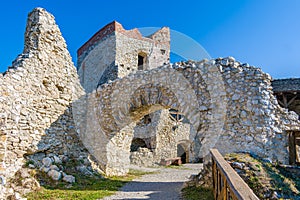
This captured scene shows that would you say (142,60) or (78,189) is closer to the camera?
(78,189)

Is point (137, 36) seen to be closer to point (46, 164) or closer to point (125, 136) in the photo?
point (125, 136)

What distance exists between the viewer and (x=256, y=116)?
213 inches

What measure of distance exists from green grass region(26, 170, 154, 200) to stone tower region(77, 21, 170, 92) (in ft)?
28.3

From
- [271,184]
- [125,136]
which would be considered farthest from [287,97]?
[271,184]

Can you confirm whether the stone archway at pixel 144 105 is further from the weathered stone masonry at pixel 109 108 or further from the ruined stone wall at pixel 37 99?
the ruined stone wall at pixel 37 99

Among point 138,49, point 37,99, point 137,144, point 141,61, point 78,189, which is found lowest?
point 78,189

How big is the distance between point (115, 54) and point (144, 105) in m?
8.24

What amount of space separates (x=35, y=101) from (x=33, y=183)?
233 centimetres

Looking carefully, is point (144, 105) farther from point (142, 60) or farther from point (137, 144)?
point (142, 60)

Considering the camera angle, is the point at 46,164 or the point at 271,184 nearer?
the point at 271,184

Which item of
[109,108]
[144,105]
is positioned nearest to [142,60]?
[109,108]

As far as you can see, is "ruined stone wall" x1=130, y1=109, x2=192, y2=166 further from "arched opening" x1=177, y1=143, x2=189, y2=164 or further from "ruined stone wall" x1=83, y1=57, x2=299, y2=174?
"ruined stone wall" x1=83, y1=57, x2=299, y2=174

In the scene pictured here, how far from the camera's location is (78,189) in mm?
5809

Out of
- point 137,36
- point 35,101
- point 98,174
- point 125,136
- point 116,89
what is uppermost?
point 137,36
